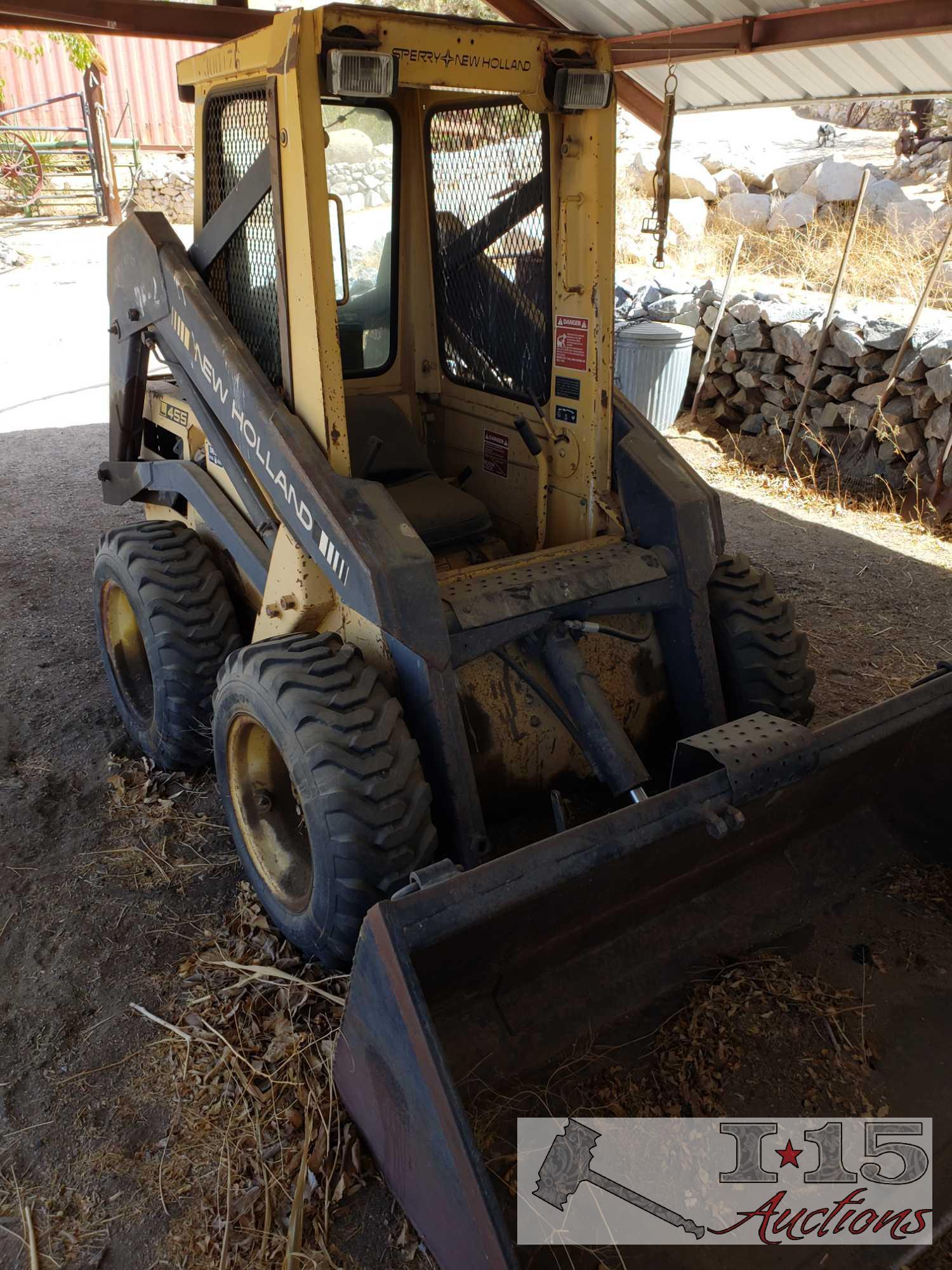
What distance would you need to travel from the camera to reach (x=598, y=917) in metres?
2.57

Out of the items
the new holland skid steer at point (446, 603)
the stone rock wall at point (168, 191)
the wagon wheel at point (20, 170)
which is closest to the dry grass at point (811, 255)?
the new holland skid steer at point (446, 603)

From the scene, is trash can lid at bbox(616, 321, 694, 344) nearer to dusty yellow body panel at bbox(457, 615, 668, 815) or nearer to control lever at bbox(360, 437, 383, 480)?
control lever at bbox(360, 437, 383, 480)

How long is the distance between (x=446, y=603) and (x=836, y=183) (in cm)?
1284

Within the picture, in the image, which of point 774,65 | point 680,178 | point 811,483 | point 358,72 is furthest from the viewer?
point 680,178

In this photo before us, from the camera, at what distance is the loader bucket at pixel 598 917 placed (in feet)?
6.78

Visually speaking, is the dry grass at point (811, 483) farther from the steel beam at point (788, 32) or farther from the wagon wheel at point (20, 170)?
the wagon wheel at point (20, 170)

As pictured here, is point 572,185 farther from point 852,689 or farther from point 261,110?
point 852,689

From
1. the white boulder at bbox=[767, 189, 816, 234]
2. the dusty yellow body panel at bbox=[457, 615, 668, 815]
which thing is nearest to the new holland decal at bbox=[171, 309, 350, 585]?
the dusty yellow body panel at bbox=[457, 615, 668, 815]

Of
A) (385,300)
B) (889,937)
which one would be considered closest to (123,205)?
(385,300)

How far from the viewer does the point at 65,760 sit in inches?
162

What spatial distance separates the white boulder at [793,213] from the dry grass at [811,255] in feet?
0.45

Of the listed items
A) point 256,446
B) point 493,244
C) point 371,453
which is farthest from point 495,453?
point 256,446

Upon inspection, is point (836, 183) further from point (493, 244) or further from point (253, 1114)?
point (253, 1114)

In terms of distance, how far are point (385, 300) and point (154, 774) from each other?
2037mm
